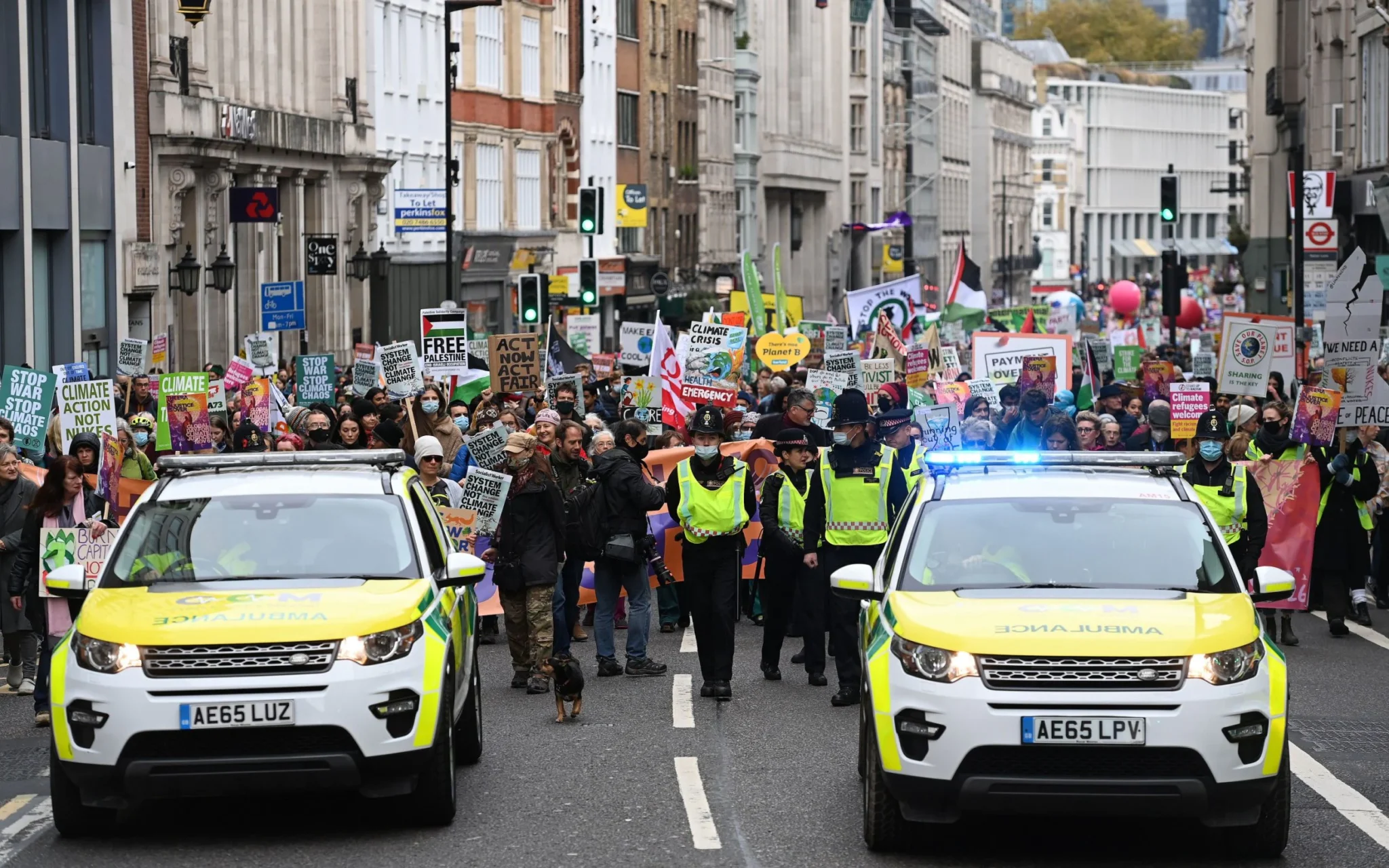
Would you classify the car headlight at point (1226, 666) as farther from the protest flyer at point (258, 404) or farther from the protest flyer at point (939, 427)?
the protest flyer at point (258, 404)

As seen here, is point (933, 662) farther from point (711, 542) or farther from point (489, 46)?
point (489, 46)

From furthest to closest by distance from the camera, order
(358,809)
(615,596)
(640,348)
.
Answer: (640,348) → (615,596) → (358,809)

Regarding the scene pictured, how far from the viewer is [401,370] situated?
25.6 meters

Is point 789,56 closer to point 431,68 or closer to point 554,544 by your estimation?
point 431,68

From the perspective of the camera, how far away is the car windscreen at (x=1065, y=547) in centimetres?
1087

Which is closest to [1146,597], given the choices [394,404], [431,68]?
[394,404]

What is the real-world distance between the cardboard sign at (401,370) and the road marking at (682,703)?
9538mm

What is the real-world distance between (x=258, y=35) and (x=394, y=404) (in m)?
23.7

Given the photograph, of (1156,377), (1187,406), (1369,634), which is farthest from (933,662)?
(1156,377)

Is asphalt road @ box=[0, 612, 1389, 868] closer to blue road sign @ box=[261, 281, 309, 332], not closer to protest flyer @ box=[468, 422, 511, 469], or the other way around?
protest flyer @ box=[468, 422, 511, 469]

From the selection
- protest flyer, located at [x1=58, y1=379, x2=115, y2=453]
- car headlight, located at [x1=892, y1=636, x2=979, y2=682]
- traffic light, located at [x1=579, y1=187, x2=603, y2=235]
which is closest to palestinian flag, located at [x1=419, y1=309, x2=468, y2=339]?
protest flyer, located at [x1=58, y1=379, x2=115, y2=453]

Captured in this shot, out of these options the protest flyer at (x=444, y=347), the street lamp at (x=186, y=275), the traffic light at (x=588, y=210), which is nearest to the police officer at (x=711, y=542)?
the protest flyer at (x=444, y=347)

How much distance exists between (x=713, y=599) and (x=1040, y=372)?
1348cm

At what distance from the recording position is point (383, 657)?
10625 millimetres
